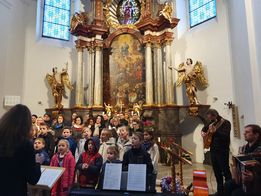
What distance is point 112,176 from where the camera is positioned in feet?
9.52

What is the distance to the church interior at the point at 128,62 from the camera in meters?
8.96

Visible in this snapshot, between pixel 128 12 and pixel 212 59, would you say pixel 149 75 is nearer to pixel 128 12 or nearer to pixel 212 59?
pixel 212 59

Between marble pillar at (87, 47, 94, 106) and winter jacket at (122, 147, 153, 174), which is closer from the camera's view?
winter jacket at (122, 147, 153, 174)

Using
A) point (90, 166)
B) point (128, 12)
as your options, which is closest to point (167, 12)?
point (128, 12)

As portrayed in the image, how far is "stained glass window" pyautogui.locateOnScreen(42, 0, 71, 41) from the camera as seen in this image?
11.3 meters

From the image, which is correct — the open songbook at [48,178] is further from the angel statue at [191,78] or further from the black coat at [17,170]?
the angel statue at [191,78]

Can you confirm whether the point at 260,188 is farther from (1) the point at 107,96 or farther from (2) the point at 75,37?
(2) the point at 75,37

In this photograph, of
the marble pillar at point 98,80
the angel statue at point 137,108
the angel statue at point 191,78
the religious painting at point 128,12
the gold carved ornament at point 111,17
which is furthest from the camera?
the religious painting at point 128,12

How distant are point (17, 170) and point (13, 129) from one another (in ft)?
1.06

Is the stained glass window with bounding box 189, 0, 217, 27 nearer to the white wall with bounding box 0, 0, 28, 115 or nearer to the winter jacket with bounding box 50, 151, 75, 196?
the white wall with bounding box 0, 0, 28, 115

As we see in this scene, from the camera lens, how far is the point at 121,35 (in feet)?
35.1

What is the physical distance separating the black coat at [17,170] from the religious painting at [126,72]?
7957 millimetres

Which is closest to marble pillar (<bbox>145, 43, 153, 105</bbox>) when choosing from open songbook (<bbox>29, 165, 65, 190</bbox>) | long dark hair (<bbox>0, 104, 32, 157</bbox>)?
open songbook (<bbox>29, 165, 65, 190</bbox>)

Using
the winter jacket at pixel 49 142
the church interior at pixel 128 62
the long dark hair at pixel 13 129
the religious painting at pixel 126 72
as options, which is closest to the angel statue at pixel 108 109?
the church interior at pixel 128 62
